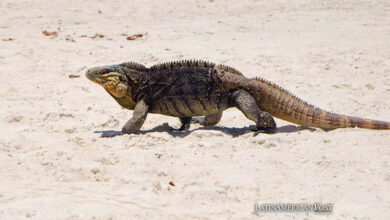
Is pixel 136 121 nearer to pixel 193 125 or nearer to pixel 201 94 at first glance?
pixel 201 94

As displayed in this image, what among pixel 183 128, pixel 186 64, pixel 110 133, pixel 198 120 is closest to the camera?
pixel 110 133

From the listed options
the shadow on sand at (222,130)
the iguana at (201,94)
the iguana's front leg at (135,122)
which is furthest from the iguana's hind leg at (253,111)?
the iguana's front leg at (135,122)

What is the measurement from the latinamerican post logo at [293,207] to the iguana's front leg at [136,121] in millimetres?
2715

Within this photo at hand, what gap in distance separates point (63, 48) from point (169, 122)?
422 cm

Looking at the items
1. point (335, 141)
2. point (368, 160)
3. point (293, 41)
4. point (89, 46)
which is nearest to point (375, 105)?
point (335, 141)

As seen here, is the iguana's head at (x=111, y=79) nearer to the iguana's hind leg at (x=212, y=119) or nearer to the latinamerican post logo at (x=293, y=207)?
the iguana's hind leg at (x=212, y=119)

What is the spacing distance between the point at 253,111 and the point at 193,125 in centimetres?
132

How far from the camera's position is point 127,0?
16000 mm

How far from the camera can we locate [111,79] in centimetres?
714

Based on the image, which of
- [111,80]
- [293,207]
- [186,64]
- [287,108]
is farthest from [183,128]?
[293,207]

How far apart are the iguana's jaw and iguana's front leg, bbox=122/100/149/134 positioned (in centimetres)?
32

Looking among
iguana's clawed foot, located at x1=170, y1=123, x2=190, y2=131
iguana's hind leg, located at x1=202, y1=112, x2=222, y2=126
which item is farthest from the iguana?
iguana's hind leg, located at x1=202, y1=112, x2=222, y2=126

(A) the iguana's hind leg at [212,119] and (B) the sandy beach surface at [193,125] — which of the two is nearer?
(B) the sandy beach surface at [193,125]

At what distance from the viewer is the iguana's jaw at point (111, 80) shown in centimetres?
713
